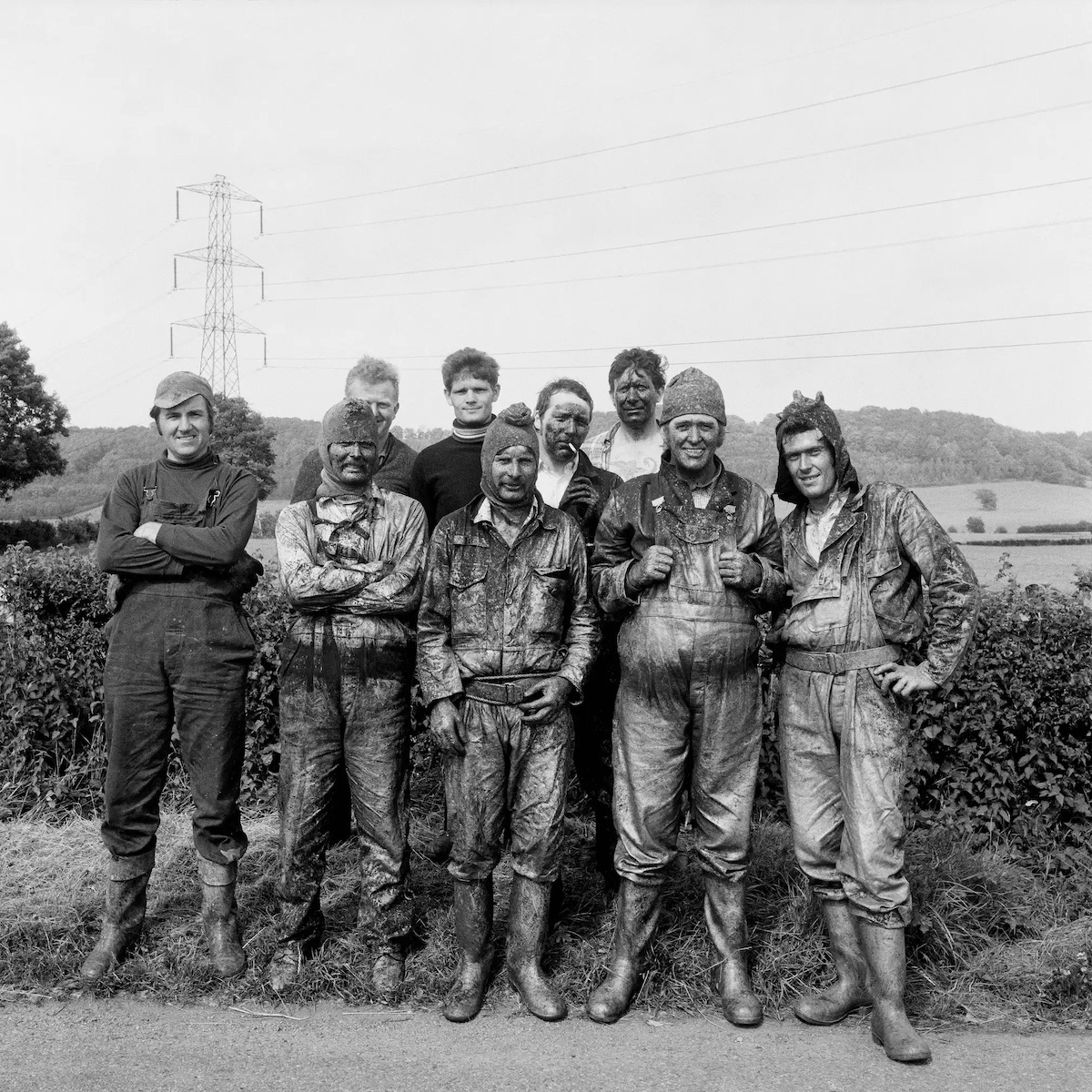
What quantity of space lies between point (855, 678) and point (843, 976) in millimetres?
1176

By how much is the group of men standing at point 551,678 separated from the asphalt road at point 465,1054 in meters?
0.13

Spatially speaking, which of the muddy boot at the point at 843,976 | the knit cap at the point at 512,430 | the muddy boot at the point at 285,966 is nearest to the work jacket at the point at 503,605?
the knit cap at the point at 512,430

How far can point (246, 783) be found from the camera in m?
5.73

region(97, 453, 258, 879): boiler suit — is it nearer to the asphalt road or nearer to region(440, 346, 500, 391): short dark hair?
the asphalt road

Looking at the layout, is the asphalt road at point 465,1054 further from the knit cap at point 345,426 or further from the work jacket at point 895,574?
the knit cap at point 345,426

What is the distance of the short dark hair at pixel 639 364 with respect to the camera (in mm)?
4770

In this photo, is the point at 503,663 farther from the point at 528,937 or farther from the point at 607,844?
the point at 607,844

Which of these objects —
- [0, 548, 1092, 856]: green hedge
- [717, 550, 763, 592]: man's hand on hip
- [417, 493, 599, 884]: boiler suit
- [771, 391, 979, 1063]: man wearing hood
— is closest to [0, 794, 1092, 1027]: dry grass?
[0, 548, 1092, 856]: green hedge

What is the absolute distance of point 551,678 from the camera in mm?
3785

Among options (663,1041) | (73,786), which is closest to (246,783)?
(73,786)

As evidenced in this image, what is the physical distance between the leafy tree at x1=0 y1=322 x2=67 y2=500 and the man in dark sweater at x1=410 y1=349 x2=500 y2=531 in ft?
133

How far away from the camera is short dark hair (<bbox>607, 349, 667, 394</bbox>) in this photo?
477cm

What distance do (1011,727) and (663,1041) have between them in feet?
8.34

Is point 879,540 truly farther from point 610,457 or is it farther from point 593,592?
point 610,457
